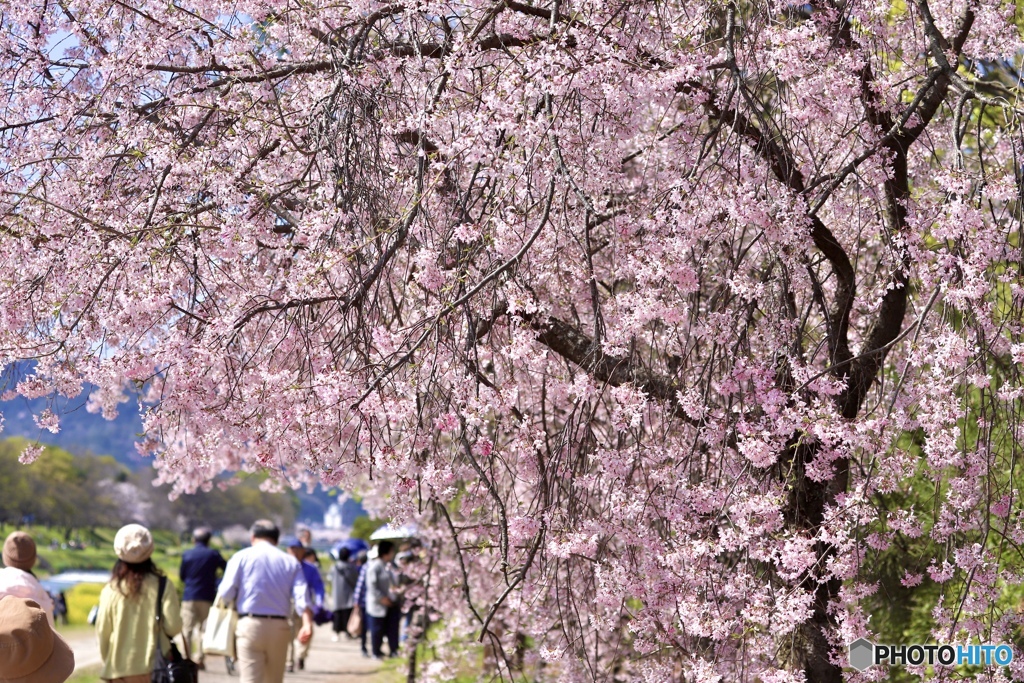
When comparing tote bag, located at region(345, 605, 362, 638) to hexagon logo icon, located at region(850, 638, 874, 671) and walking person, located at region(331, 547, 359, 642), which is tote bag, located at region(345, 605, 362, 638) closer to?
walking person, located at region(331, 547, 359, 642)

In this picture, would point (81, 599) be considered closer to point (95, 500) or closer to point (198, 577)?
point (198, 577)

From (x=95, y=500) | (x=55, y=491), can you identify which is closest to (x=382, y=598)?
(x=55, y=491)

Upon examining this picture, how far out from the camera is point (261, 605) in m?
6.55

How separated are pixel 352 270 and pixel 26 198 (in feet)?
5.16

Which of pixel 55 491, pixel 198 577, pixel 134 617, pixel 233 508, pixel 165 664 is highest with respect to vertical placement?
pixel 233 508

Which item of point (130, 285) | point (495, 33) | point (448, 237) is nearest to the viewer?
point (448, 237)

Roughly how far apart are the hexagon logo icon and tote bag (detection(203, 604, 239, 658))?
401 centimetres

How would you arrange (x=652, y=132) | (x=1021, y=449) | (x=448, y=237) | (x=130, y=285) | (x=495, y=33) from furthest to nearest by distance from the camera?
(x=652, y=132) < (x=130, y=285) < (x=495, y=33) < (x=448, y=237) < (x=1021, y=449)

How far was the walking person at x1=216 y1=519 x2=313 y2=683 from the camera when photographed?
6.54 meters

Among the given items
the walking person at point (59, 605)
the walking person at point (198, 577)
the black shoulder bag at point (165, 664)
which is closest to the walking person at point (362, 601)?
the walking person at point (59, 605)

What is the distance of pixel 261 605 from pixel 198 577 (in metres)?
2.17

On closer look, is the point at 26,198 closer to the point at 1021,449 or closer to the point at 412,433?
the point at 412,433

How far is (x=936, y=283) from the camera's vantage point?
12.9 ft

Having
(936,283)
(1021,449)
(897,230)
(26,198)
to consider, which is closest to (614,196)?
(897,230)
